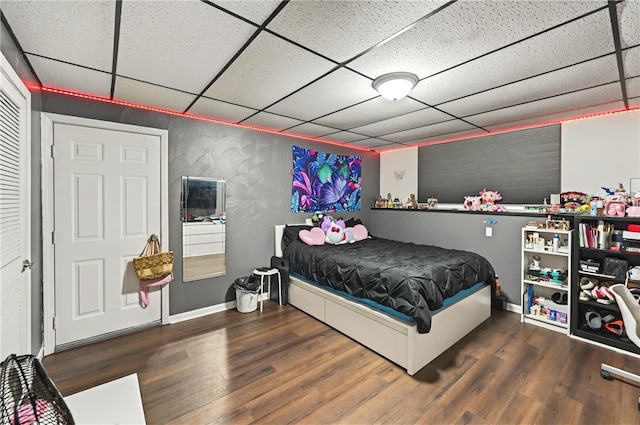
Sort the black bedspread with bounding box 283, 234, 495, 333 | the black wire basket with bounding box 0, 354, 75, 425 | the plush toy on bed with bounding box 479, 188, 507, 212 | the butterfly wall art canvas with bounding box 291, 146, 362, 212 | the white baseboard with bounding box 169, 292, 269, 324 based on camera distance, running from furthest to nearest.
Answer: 1. the butterfly wall art canvas with bounding box 291, 146, 362, 212
2. the plush toy on bed with bounding box 479, 188, 507, 212
3. the white baseboard with bounding box 169, 292, 269, 324
4. the black bedspread with bounding box 283, 234, 495, 333
5. the black wire basket with bounding box 0, 354, 75, 425

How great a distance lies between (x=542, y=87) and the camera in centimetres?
235

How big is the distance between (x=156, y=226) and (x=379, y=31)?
290 centimetres

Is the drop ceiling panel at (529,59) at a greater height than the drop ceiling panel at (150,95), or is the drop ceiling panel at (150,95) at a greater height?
the drop ceiling panel at (150,95)

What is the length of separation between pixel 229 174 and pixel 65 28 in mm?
2082

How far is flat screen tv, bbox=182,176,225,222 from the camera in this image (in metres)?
3.27

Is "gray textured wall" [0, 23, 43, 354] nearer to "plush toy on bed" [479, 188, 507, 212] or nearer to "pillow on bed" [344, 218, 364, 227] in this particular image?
"pillow on bed" [344, 218, 364, 227]

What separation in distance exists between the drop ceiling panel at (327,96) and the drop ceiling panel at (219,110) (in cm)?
33

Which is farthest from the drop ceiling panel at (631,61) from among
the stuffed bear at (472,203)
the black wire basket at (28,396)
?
the black wire basket at (28,396)

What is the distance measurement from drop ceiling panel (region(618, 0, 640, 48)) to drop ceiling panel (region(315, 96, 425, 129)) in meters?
1.38

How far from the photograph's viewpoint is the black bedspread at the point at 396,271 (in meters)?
2.41

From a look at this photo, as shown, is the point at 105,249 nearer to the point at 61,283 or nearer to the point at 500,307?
the point at 61,283

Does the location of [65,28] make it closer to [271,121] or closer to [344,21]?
[344,21]

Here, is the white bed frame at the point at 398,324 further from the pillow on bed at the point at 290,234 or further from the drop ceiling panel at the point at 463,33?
the drop ceiling panel at the point at 463,33

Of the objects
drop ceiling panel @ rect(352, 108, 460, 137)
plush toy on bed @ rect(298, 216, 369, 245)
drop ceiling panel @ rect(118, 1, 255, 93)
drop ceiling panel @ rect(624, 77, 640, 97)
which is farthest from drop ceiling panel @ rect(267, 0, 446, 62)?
plush toy on bed @ rect(298, 216, 369, 245)
